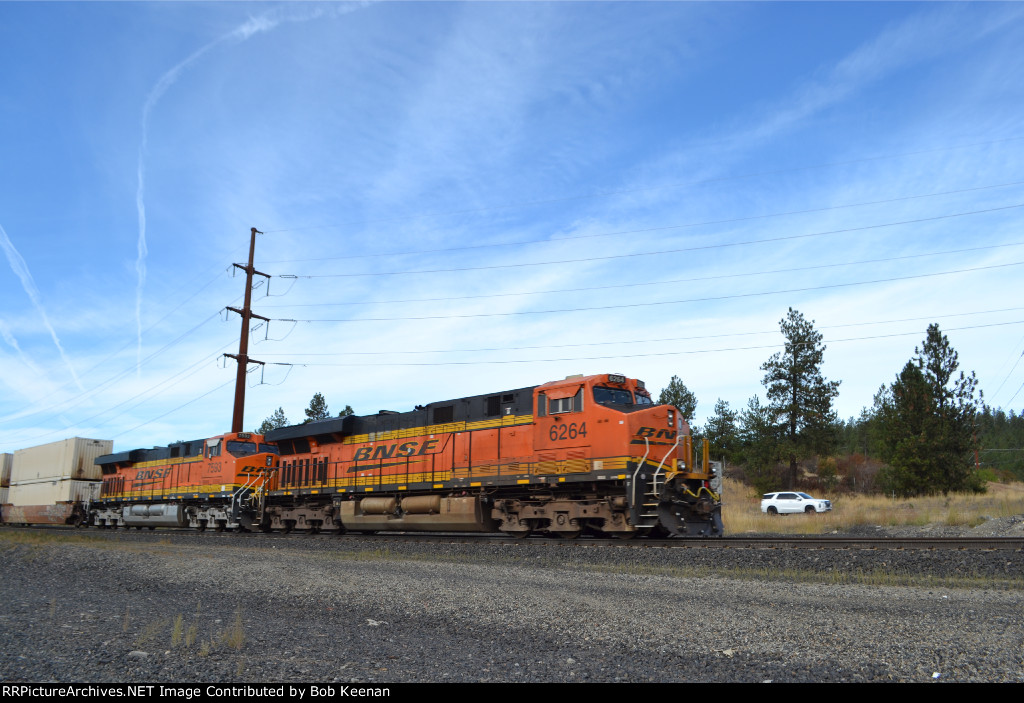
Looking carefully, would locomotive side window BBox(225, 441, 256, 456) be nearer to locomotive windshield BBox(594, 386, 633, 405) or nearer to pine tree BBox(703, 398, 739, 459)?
locomotive windshield BBox(594, 386, 633, 405)

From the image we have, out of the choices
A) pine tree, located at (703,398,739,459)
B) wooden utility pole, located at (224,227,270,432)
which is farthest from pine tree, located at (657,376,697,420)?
wooden utility pole, located at (224,227,270,432)

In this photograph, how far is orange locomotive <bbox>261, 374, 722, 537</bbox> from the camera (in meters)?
15.3

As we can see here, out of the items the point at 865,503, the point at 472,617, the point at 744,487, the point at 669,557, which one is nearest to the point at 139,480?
the point at 669,557

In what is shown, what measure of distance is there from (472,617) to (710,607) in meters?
2.69

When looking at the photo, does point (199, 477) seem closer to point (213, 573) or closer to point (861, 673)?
point (213, 573)

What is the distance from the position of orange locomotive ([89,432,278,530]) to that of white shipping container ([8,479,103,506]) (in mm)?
718

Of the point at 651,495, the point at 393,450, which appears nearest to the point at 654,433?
the point at 651,495

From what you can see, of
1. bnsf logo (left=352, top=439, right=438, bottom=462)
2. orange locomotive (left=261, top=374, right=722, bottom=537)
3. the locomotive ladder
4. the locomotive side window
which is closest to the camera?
the locomotive ladder

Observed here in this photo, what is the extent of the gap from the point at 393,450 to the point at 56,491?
24860 millimetres

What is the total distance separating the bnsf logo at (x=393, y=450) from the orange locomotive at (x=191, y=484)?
5750mm

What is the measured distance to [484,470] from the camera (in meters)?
18.0

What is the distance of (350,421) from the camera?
2308cm

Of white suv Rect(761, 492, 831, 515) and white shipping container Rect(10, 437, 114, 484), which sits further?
white suv Rect(761, 492, 831, 515)

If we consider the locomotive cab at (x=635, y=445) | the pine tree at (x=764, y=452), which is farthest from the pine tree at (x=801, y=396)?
the locomotive cab at (x=635, y=445)
